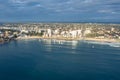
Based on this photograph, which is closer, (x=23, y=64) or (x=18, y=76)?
(x=18, y=76)

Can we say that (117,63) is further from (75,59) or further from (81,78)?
(81,78)

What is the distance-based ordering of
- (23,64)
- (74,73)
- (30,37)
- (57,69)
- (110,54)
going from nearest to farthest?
1. (74,73)
2. (57,69)
3. (23,64)
4. (110,54)
5. (30,37)

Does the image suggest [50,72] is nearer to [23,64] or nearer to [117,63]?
[23,64]

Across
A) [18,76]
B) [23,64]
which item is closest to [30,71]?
[18,76]

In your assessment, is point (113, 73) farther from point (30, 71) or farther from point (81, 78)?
point (30, 71)

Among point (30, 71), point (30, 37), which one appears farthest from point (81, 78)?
point (30, 37)

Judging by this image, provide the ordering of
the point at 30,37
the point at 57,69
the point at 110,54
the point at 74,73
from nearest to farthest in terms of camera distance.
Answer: the point at 74,73 < the point at 57,69 < the point at 110,54 < the point at 30,37

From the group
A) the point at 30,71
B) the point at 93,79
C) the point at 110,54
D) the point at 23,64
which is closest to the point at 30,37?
the point at 110,54

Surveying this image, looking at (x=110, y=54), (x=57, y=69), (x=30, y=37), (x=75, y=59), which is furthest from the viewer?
(x=30, y=37)

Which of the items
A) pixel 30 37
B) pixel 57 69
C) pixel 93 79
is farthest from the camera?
pixel 30 37
